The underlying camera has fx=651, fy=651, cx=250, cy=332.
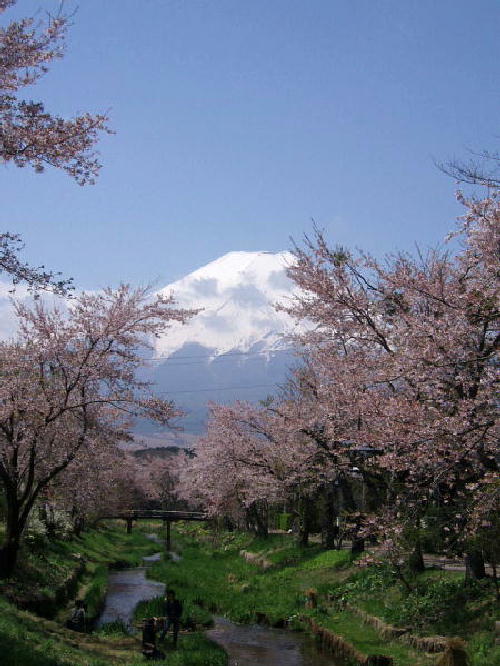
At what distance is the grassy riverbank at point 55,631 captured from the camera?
443 inches

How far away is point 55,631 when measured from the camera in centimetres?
1488

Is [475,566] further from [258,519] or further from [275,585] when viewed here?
[258,519]

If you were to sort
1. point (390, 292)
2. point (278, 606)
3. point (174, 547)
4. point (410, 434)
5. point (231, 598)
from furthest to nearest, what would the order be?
point (174, 547) < point (231, 598) < point (278, 606) < point (390, 292) < point (410, 434)

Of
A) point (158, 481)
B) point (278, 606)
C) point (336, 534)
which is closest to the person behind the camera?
point (278, 606)

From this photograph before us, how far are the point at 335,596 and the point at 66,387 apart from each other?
11443 mm

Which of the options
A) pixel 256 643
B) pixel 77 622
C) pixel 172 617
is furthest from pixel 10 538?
pixel 256 643

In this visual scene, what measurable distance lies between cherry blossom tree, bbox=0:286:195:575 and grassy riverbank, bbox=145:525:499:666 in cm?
770

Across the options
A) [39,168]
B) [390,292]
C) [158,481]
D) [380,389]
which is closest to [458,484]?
[380,389]

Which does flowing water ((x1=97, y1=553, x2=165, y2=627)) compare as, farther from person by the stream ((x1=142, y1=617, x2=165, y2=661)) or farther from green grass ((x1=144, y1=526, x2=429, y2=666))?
person by the stream ((x1=142, y1=617, x2=165, y2=661))

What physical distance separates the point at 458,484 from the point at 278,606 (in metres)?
10.9

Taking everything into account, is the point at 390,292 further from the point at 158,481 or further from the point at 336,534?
the point at 158,481

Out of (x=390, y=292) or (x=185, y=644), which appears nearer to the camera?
(x=390, y=292)

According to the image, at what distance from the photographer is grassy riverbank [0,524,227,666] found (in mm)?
11241

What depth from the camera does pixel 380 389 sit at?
16.0m
